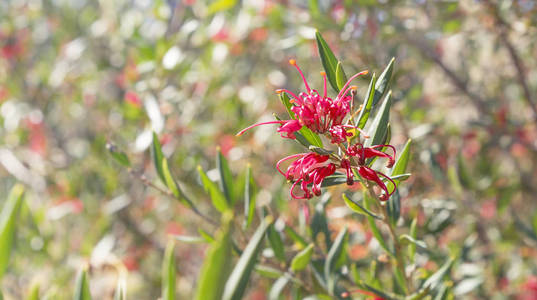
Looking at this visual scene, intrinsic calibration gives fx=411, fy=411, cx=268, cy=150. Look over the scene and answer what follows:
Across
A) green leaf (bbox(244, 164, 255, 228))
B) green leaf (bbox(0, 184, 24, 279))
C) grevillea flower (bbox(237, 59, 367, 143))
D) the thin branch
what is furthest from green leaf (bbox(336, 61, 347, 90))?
the thin branch

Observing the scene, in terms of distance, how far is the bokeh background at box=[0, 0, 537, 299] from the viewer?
1.15 m

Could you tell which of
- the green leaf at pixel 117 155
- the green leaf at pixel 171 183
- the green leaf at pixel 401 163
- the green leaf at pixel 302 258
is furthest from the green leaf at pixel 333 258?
the green leaf at pixel 117 155

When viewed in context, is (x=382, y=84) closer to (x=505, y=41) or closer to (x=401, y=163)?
(x=401, y=163)

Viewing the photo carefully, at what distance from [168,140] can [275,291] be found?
0.91 metres

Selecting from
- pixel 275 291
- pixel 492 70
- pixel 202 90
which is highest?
pixel 275 291

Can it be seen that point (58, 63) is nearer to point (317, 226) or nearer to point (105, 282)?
point (105, 282)

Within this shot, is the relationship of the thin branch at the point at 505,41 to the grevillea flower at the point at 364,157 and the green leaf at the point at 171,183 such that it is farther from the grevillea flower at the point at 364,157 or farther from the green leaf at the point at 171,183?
the green leaf at the point at 171,183

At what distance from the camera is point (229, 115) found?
5.86 ft

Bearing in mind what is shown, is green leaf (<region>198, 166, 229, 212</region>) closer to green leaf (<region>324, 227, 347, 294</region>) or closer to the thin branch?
green leaf (<region>324, 227, 347, 294</region>)

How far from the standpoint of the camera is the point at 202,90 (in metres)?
1.73

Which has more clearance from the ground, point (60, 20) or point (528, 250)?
point (60, 20)

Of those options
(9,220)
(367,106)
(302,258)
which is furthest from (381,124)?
(9,220)

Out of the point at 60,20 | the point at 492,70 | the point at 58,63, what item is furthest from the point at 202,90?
the point at 492,70

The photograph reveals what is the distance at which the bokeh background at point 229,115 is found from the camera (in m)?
1.15
